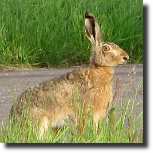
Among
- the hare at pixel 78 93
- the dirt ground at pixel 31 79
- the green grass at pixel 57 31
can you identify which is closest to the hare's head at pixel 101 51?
the hare at pixel 78 93

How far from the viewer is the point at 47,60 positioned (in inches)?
368

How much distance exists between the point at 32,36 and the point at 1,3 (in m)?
1.45

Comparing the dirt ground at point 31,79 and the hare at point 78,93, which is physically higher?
the hare at point 78,93

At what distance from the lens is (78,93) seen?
4.93 meters

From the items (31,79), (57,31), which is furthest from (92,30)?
(57,31)

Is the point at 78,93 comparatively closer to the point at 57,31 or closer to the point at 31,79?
the point at 31,79

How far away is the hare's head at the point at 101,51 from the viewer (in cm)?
527

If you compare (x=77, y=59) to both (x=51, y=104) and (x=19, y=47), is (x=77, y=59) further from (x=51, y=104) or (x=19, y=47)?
(x=51, y=104)

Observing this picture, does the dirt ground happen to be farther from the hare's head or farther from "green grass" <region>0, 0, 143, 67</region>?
the hare's head

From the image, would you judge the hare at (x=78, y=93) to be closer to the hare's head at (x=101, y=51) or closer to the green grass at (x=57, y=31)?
the hare's head at (x=101, y=51)

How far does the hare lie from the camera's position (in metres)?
4.65

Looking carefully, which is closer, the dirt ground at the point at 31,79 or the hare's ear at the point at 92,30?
the hare's ear at the point at 92,30

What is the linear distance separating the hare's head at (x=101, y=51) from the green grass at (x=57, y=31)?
12.9 ft
